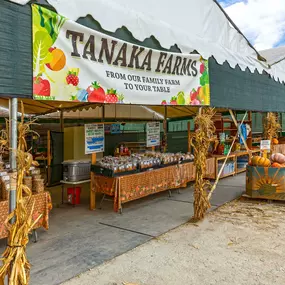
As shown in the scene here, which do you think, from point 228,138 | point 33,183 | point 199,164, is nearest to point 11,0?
point 33,183

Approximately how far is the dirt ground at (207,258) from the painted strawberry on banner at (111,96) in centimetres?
189

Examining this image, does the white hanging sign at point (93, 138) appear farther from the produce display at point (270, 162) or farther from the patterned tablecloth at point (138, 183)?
the produce display at point (270, 162)

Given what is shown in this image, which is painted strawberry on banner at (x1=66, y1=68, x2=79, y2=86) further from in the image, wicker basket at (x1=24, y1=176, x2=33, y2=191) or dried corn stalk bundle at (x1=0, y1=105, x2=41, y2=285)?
wicker basket at (x1=24, y1=176, x2=33, y2=191)

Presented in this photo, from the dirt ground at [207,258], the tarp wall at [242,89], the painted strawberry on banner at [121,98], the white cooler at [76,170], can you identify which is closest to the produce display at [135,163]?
the white cooler at [76,170]

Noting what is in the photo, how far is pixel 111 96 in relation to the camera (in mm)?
3600

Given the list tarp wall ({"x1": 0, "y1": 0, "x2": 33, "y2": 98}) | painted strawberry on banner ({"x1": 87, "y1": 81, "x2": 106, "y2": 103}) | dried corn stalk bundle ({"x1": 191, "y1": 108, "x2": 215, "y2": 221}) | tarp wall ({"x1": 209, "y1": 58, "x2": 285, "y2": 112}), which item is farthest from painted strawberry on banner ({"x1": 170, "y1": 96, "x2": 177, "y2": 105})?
tarp wall ({"x1": 0, "y1": 0, "x2": 33, "y2": 98})

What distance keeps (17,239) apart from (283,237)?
3595mm

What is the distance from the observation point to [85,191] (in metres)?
7.41

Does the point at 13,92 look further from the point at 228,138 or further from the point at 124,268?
the point at 228,138

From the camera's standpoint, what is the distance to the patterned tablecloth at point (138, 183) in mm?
5324

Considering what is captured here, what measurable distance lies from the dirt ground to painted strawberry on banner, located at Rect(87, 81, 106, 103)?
6.20 feet

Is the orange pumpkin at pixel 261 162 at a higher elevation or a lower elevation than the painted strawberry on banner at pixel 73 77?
lower

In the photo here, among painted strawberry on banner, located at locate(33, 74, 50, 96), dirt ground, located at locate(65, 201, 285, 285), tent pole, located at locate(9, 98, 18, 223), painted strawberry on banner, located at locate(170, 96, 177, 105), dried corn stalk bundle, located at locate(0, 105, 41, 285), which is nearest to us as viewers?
dried corn stalk bundle, located at locate(0, 105, 41, 285)

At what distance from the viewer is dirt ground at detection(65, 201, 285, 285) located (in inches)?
119
